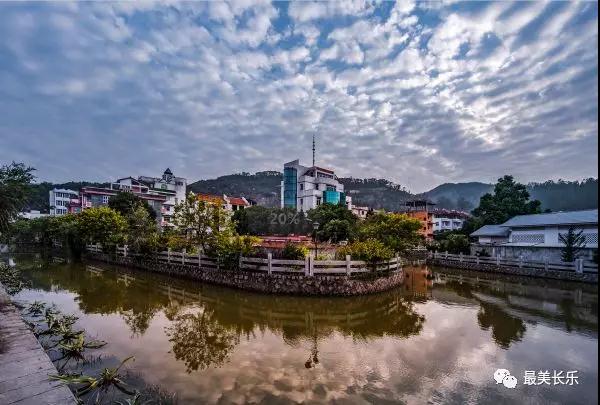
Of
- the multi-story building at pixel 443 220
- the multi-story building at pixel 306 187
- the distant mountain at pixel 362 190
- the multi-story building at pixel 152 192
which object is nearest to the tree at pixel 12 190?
the multi-story building at pixel 152 192

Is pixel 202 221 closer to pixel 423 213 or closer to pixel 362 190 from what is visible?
pixel 423 213

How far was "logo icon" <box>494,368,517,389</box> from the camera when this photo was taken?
17.6 feet

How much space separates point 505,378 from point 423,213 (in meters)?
47.4

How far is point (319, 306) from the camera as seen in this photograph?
429 inches

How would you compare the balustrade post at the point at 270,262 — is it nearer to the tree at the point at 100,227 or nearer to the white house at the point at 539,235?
the tree at the point at 100,227

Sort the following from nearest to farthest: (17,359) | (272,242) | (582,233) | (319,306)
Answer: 1. (17,359)
2. (319,306)
3. (582,233)
4. (272,242)

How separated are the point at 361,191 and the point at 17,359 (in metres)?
109

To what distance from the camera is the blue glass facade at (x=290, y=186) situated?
55844mm

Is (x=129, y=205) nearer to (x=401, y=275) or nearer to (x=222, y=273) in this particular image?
(x=222, y=273)

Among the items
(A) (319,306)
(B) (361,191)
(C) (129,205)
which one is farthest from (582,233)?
(B) (361,191)

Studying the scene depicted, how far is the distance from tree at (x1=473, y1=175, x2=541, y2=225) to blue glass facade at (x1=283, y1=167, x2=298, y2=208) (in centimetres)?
2916

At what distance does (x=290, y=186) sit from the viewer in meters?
56.3

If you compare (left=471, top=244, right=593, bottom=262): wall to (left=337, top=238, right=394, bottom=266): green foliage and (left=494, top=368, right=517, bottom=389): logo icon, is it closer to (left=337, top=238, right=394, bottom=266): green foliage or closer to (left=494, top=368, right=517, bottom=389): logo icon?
(left=337, top=238, right=394, bottom=266): green foliage

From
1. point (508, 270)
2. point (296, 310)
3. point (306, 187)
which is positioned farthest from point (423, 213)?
point (296, 310)
